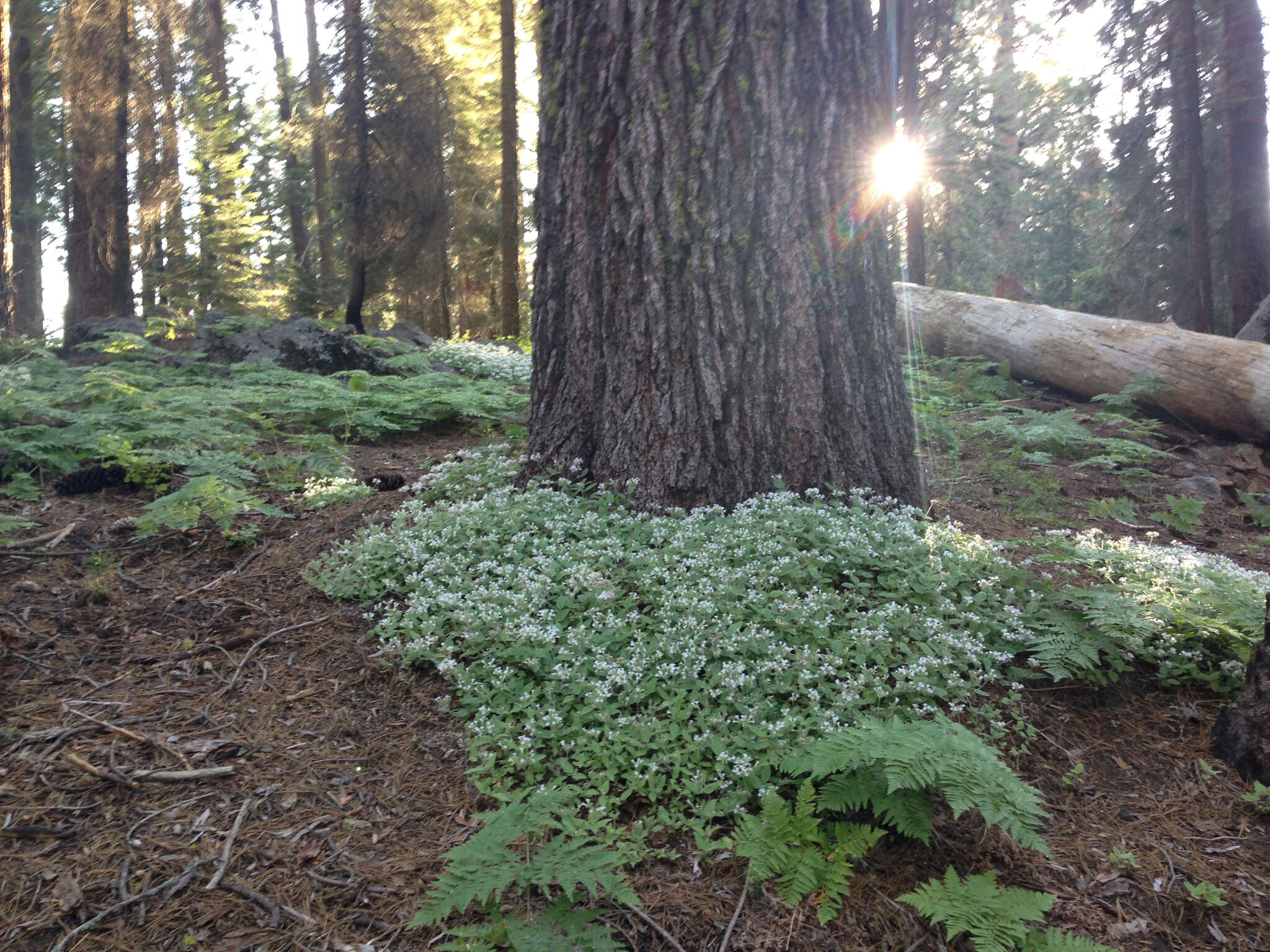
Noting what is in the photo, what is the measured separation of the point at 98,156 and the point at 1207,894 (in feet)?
57.1

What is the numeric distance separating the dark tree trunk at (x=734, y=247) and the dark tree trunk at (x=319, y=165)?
41.8 ft

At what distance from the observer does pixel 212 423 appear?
560 centimetres

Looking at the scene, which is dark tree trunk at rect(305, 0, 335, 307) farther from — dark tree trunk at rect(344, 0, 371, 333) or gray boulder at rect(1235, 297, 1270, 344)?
gray boulder at rect(1235, 297, 1270, 344)

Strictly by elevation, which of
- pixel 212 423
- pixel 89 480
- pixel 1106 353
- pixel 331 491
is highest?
pixel 1106 353

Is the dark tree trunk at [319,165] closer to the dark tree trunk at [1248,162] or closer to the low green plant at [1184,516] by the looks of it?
the low green plant at [1184,516]

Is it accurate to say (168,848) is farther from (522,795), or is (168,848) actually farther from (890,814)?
(890,814)

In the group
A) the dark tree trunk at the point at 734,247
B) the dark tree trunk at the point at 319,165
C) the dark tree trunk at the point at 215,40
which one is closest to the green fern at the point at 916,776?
the dark tree trunk at the point at 734,247

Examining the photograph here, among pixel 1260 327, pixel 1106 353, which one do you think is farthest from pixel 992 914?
pixel 1260 327

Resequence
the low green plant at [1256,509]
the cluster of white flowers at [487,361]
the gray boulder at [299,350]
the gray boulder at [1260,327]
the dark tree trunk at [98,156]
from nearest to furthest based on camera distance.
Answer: the low green plant at [1256,509] < the gray boulder at [1260,327] < the gray boulder at [299,350] < the cluster of white flowers at [487,361] < the dark tree trunk at [98,156]

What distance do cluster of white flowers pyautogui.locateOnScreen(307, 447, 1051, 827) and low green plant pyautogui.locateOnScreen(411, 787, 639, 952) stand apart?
14.8 inches

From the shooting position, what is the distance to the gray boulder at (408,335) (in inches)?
514

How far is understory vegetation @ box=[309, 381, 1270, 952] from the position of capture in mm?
2135

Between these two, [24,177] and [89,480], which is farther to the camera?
[24,177]

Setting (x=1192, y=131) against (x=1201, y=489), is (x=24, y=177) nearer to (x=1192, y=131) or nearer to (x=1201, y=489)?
(x=1201, y=489)
